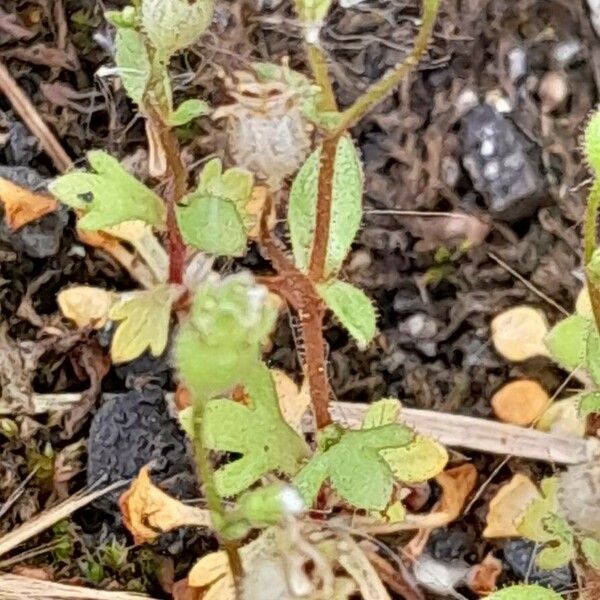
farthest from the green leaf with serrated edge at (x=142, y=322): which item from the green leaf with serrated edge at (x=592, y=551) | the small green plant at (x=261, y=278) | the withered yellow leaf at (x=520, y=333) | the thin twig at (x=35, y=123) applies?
the green leaf with serrated edge at (x=592, y=551)

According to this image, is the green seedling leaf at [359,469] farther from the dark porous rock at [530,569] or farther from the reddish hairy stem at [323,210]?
the dark porous rock at [530,569]

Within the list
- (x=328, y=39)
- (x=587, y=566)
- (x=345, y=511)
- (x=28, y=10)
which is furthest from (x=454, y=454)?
(x=28, y=10)

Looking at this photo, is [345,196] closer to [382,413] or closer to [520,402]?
[382,413]

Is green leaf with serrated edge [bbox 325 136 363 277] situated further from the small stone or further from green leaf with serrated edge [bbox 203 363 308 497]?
the small stone

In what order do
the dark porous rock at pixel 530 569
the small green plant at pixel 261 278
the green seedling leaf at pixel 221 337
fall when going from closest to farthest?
the green seedling leaf at pixel 221 337 < the small green plant at pixel 261 278 < the dark porous rock at pixel 530 569

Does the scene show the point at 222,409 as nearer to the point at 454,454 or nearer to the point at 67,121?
the point at 454,454

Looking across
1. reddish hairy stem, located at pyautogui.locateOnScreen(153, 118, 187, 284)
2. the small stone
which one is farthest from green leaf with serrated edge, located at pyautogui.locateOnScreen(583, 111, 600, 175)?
the small stone

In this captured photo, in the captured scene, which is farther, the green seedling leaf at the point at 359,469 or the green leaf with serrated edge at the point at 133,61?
the green leaf with serrated edge at the point at 133,61
